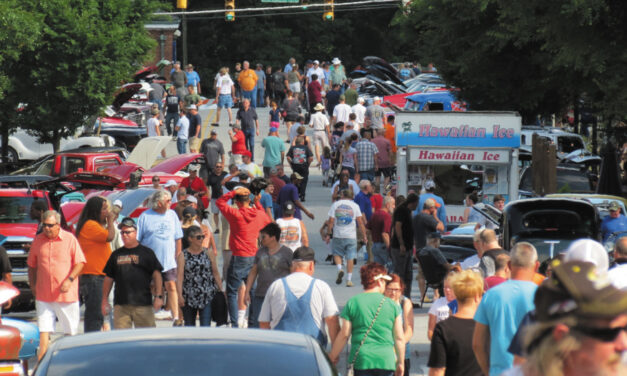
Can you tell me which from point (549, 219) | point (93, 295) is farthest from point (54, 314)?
point (549, 219)

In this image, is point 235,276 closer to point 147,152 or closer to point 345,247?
point 345,247

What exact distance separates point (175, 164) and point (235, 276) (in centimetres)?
1172

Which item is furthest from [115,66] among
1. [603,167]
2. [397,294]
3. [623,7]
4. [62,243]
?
[397,294]

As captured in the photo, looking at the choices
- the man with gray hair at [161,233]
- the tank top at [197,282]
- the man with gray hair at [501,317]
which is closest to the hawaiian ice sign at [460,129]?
the man with gray hair at [161,233]

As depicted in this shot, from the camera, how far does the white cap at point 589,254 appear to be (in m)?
3.09

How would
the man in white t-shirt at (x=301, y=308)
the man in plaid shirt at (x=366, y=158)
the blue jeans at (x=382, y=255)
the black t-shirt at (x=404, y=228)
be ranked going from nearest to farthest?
the man in white t-shirt at (x=301, y=308) → the black t-shirt at (x=404, y=228) → the blue jeans at (x=382, y=255) → the man in plaid shirt at (x=366, y=158)

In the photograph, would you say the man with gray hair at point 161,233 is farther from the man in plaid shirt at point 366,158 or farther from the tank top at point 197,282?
the man in plaid shirt at point 366,158

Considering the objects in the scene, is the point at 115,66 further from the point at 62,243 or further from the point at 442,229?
the point at 62,243

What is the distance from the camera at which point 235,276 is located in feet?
46.4

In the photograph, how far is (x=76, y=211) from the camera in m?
18.9

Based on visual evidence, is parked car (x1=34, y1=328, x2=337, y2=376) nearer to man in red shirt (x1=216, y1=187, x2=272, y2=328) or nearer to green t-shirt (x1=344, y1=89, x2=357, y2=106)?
man in red shirt (x1=216, y1=187, x2=272, y2=328)

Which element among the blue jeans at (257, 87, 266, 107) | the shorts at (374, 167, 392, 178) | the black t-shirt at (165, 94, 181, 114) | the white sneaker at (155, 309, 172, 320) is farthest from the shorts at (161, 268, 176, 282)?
the blue jeans at (257, 87, 266, 107)

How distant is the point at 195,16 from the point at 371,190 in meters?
58.3

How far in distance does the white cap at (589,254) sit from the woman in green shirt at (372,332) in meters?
5.59
